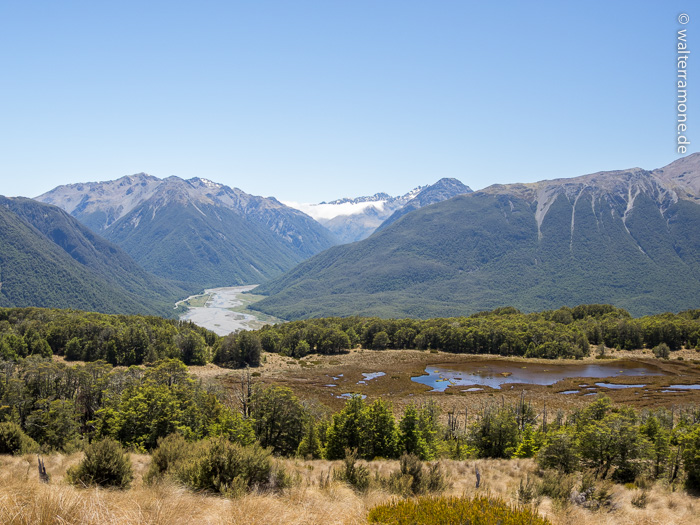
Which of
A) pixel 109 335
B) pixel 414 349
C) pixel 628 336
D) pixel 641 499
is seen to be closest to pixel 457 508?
pixel 641 499

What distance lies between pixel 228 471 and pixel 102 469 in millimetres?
6013

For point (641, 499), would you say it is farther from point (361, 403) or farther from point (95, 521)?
point (95, 521)

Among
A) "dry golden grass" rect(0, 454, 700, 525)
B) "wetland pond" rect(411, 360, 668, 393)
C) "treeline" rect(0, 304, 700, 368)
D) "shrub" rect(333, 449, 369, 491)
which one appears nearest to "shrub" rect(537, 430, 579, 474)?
"dry golden grass" rect(0, 454, 700, 525)

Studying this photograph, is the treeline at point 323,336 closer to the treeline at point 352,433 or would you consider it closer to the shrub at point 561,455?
the treeline at point 352,433

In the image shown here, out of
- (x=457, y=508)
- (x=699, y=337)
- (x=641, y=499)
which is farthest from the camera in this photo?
(x=699, y=337)

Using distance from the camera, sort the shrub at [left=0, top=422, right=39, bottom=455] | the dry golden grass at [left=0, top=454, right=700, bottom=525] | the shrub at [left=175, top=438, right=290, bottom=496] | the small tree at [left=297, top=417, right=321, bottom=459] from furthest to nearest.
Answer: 1. the small tree at [left=297, top=417, right=321, bottom=459]
2. the shrub at [left=0, top=422, right=39, bottom=455]
3. the shrub at [left=175, top=438, right=290, bottom=496]
4. the dry golden grass at [left=0, top=454, right=700, bottom=525]

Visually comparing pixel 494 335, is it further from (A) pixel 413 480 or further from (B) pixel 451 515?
(B) pixel 451 515

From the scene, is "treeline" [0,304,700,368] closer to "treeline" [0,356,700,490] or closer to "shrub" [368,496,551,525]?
"treeline" [0,356,700,490]

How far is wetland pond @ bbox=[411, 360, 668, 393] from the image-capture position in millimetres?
91125

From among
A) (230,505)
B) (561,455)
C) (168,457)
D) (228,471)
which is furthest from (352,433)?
(230,505)

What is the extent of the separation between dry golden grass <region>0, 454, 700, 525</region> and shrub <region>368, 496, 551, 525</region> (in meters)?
0.88

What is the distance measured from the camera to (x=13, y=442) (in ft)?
100.0

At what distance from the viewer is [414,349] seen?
13588 cm

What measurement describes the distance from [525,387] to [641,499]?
2724 inches
